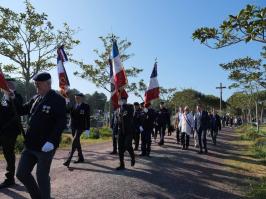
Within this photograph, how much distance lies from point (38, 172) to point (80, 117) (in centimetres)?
587

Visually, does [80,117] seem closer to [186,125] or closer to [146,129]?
[146,129]

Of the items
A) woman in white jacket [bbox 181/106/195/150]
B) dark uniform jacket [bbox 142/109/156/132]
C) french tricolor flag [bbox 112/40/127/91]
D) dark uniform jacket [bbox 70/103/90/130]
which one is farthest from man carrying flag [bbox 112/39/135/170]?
woman in white jacket [bbox 181/106/195/150]

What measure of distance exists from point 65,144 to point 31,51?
18.1 feet

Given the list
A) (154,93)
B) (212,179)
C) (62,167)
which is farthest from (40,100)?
(154,93)

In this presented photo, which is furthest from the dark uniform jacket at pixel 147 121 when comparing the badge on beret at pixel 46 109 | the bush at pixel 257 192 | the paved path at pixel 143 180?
the badge on beret at pixel 46 109

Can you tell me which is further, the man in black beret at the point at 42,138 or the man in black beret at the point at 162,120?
the man in black beret at the point at 162,120

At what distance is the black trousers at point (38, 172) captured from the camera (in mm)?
5949

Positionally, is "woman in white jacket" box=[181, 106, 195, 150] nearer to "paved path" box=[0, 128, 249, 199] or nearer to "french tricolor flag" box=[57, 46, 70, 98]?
"paved path" box=[0, 128, 249, 199]

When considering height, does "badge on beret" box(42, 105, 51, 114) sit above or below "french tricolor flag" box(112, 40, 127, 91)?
below

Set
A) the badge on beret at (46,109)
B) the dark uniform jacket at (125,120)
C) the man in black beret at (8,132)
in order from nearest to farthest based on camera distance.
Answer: the badge on beret at (46,109) → the man in black beret at (8,132) → the dark uniform jacket at (125,120)

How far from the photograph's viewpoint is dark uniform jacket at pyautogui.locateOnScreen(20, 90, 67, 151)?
605 cm

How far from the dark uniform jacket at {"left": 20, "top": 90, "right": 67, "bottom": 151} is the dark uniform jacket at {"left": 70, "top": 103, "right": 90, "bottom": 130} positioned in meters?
5.51

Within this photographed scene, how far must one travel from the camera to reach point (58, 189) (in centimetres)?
860

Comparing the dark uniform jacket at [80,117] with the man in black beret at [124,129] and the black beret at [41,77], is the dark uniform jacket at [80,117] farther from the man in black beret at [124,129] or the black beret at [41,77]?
the black beret at [41,77]
